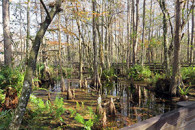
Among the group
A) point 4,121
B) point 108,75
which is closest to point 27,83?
point 4,121

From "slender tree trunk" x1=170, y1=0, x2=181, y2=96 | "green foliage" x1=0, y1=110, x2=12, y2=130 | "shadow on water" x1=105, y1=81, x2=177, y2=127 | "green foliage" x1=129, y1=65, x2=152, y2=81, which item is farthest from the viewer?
"green foliage" x1=129, y1=65, x2=152, y2=81

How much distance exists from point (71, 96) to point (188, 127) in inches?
269

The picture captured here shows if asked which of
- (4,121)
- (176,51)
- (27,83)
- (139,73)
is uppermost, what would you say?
(176,51)

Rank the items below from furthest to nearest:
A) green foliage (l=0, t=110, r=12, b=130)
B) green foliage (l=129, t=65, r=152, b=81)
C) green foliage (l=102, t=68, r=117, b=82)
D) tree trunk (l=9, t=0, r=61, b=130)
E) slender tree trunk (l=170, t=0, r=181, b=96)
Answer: green foliage (l=102, t=68, r=117, b=82)
green foliage (l=129, t=65, r=152, b=81)
slender tree trunk (l=170, t=0, r=181, b=96)
green foliage (l=0, t=110, r=12, b=130)
tree trunk (l=9, t=0, r=61, b=130)

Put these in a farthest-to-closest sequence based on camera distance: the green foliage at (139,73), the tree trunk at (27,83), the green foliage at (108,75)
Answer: the green foliage at (108,75), the green foliage at (139,73), the tree trunk at (27,83)

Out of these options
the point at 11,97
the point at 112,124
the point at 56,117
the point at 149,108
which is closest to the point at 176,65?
the point at 149,108

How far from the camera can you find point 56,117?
4.67m

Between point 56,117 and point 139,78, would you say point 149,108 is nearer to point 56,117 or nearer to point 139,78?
point 56,117

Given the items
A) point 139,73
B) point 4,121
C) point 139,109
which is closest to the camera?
point 4,121

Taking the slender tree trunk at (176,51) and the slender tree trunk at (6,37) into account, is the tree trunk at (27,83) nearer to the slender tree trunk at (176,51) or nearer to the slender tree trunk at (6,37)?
the slender tree trunk at (6,37)

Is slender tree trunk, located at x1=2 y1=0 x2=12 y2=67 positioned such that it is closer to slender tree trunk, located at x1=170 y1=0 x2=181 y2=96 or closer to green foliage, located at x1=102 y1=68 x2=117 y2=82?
green foliage, located at x1=102 y1=68 x2=117 y2=82

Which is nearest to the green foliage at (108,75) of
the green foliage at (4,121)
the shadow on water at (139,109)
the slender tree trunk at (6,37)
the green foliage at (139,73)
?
the green foliage at (139,73)

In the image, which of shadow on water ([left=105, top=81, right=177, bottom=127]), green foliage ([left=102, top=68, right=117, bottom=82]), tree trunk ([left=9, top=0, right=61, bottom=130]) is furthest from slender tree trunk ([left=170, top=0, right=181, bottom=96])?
tree trunk ([left=9, top=0, right=61, bottom=130])

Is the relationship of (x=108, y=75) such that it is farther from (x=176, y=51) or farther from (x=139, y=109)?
(x=139, y=109)
